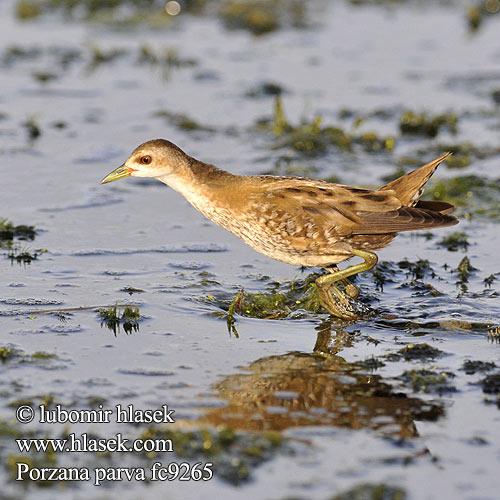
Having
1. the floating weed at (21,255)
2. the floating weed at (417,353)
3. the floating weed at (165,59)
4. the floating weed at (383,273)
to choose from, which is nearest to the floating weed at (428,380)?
the floating weed at (417,353)

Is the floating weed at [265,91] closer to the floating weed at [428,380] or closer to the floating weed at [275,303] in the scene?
the floating weed at [275,303]

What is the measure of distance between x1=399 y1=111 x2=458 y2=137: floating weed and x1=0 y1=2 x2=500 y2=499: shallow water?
0.14 metres

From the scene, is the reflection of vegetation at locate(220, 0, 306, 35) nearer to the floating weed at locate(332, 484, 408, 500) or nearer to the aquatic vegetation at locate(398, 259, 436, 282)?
the aquatic vegetation at locate(398, 259, 436, 282)

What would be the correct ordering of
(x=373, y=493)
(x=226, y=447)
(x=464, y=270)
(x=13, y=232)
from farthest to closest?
(x=13, y=232)
(x=464, y=270)
(x=226, y=447)
(x=373, y=493)

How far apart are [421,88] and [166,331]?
7670mm

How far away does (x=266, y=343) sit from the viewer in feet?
21.6

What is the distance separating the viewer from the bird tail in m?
7.21

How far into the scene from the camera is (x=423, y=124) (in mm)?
11508

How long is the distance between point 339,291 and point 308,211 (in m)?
0.63

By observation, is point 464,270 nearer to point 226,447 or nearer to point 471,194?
point 471,194

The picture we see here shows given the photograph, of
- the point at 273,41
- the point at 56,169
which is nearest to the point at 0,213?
the point at 56,169

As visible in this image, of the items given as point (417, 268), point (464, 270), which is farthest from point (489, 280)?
point (417, 268)

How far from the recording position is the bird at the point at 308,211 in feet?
22.9

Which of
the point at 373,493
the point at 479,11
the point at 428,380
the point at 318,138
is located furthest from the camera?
the point at 479,11
